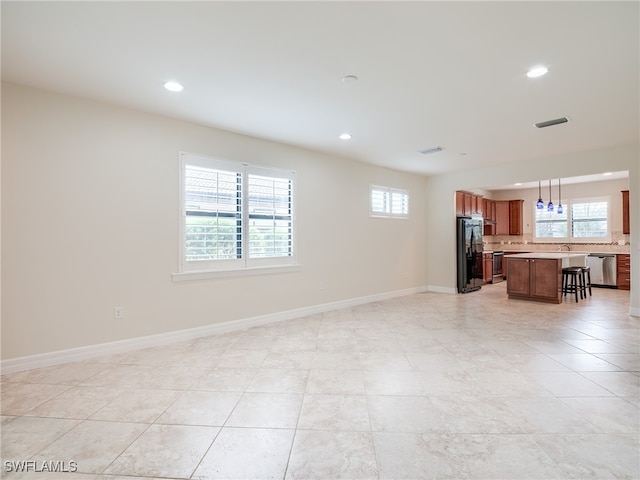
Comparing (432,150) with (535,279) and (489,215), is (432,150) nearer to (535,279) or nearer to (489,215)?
(535,279)

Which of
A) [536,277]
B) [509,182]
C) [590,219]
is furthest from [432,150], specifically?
[590,219]

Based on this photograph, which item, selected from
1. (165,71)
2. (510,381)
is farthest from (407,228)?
(165,71)

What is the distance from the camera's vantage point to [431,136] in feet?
14.8

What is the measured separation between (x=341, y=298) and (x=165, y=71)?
4.23 meters

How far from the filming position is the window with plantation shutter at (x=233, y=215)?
3.99 meters

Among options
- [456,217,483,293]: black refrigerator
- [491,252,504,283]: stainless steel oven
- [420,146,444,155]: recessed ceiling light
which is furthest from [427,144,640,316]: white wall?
[491,252,504,283]: stainless steel oven

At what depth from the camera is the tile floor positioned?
1.74m

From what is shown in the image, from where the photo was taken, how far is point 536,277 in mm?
6098

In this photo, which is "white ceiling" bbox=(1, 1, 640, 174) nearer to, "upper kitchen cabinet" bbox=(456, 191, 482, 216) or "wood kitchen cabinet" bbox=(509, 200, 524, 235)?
"upper kitchen cabinet" bbox=(456, 191, 482, 216)

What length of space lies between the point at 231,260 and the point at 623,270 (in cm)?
908

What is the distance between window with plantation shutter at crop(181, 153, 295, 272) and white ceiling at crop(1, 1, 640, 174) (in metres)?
0.65

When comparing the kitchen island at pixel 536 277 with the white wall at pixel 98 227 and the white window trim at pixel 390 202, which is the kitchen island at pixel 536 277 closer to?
the white window trim at pixel 390 202

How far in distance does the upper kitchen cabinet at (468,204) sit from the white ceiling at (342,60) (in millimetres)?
3072

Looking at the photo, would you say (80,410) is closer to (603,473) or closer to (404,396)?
(404,396)
